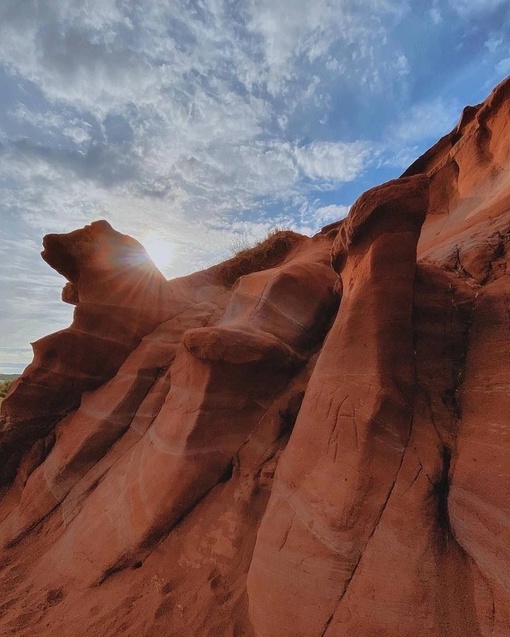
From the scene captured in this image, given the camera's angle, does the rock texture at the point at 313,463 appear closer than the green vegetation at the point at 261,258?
Yes

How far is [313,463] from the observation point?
3400 mm

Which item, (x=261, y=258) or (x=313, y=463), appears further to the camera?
(x=261, y=258)

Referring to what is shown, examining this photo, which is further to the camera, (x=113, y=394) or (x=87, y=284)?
(x=87, y=284)

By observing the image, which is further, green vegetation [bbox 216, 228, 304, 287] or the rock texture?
green vegetation [bbox 216, 228, 304, 287]

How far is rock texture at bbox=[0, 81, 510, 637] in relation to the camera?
261cm

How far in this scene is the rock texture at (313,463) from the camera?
2.61 m

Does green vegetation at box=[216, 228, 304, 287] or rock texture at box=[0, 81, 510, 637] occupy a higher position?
green vegetation at box=[216, 228, 304, 287]

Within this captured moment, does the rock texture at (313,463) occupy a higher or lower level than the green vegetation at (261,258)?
lower

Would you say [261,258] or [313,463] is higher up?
[261,258]

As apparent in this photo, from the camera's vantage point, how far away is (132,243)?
8375 mm

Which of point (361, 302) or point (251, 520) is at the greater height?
point (361, 302)

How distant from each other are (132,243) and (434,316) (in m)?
7.00

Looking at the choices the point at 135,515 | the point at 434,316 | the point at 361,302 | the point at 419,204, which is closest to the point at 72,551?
the point at 135,515

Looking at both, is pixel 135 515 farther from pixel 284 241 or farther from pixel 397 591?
pixel 284 241
